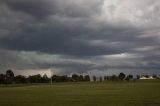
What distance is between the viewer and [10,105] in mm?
35312

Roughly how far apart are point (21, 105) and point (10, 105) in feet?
4.31

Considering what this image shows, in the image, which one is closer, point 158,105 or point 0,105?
point 158,105

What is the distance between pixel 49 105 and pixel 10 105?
4.39 metres

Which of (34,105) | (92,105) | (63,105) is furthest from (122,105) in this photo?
(34,105)

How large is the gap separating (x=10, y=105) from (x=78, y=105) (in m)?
7.74

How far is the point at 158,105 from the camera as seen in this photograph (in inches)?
1262

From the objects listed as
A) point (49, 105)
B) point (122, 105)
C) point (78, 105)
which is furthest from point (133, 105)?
point (49, 105)

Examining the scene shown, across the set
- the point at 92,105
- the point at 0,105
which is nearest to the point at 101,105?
the point at 92,105

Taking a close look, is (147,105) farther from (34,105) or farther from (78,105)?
(34,105)

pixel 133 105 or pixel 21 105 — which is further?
pixel 21 105

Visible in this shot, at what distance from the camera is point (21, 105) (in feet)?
115

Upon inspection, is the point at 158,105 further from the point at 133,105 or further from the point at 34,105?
the point at 34,105

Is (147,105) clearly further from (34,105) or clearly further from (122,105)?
(34,105)

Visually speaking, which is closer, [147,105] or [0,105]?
[147,105]
